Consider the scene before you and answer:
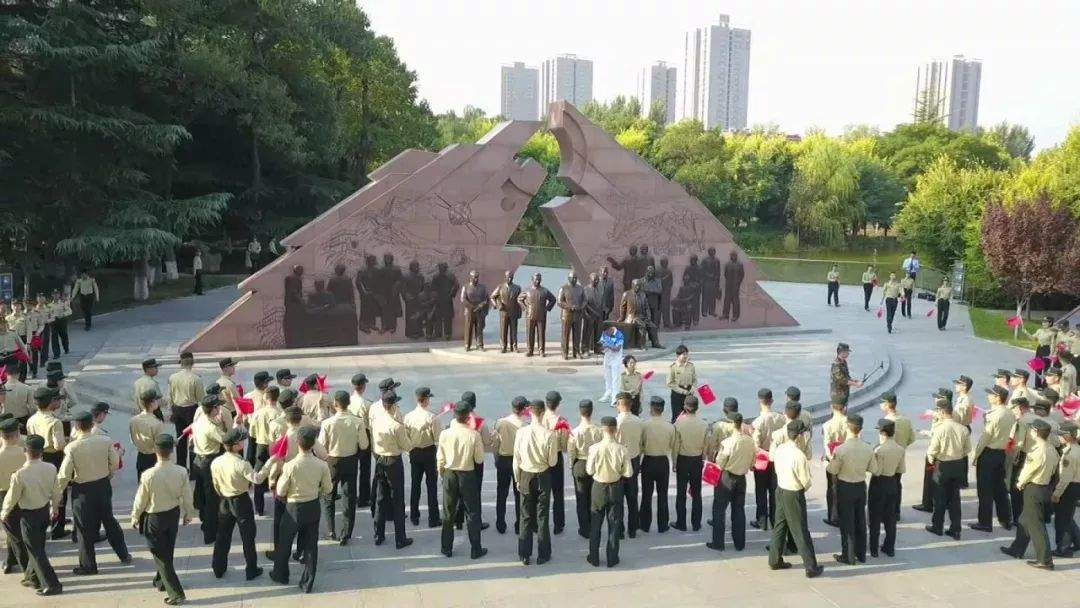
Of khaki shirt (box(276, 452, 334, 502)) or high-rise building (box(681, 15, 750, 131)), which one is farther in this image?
high-rise building (box(681, 15, 750, 131))

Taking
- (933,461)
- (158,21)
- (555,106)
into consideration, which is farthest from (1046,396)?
(158,21)

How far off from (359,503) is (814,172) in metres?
43.6

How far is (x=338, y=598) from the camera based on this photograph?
22.7 ft

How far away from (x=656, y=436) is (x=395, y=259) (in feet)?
33.2

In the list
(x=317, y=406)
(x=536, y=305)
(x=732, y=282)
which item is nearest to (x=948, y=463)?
(x=317, y=406)

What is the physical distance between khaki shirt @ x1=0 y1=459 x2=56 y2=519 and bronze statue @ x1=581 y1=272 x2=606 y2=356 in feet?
35.5

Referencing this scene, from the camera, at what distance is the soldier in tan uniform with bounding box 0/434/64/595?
680 centimetres

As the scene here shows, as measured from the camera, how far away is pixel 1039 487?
25.4ft

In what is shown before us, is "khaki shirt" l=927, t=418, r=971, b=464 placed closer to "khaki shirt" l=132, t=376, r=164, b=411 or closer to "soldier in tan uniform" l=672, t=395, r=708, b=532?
"soldier in tan uniform" l=672, t=395, r=708, b=532

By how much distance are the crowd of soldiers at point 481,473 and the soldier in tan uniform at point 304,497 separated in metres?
0.01

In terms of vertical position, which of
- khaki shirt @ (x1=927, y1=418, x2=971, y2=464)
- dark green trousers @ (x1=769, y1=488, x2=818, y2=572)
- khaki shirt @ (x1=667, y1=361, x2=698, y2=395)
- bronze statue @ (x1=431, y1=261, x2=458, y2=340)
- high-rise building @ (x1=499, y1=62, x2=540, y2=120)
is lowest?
dark green trousers @ (x1=769, y1=488, x2=818, y2=572)

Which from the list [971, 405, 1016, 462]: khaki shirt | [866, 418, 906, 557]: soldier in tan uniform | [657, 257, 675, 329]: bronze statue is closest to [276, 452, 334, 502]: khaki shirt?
[866, 418, 906, 557]: soldier in tan uniform

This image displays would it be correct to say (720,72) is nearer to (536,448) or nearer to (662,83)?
(662,83)

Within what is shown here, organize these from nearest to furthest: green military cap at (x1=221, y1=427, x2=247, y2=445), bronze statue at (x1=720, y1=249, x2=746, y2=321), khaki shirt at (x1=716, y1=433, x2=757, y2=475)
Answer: green military cap at (x1=221, y1=427, x2=247, y2=445) < khaki shirt at (x1=716, y1=433, x2=757, y2=475) < bronze statue at (x1=720, y1=249, x2=746, y2=321)
